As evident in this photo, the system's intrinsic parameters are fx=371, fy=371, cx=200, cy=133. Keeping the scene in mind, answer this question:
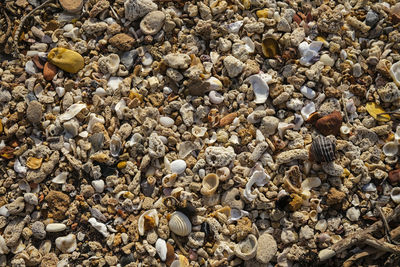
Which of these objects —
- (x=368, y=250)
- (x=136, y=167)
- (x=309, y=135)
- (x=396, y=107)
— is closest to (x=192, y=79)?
(x=136, y=167)

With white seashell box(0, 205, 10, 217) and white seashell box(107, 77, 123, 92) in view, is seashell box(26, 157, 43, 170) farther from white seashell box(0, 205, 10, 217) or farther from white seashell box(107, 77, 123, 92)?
white seashell box(107, 77, 123, 92)

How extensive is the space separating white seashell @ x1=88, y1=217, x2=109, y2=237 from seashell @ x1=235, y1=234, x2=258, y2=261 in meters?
0.97

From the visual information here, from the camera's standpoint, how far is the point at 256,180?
277cm

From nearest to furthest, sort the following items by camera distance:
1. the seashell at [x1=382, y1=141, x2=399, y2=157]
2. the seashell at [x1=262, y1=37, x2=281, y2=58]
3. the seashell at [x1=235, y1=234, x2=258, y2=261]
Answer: the seashell at [x1=235, y1=234, x2=258, y2=261], the seashell at [x1=382, y1=141, x2=399, y2=157], the seashell at [x1=262, y1=37, x2=281, y2=58]

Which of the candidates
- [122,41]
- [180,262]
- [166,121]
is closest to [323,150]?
[166,121]

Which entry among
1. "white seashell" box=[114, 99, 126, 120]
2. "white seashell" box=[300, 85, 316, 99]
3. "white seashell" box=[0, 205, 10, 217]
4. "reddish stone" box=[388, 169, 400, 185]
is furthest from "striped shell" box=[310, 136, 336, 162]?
"white seashell" box=[0, 205, 10, 217]

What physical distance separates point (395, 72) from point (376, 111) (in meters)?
0.36

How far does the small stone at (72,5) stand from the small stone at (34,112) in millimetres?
857

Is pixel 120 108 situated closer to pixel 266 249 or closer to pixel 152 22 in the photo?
pixel 152 22

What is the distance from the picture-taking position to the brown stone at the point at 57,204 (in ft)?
9.13

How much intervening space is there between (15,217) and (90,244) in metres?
0.63

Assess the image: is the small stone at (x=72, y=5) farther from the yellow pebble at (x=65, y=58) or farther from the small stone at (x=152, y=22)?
the small stone at (x=152, y=22)

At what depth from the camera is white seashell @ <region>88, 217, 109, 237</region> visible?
2742 mm

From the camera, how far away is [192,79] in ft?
9.68
